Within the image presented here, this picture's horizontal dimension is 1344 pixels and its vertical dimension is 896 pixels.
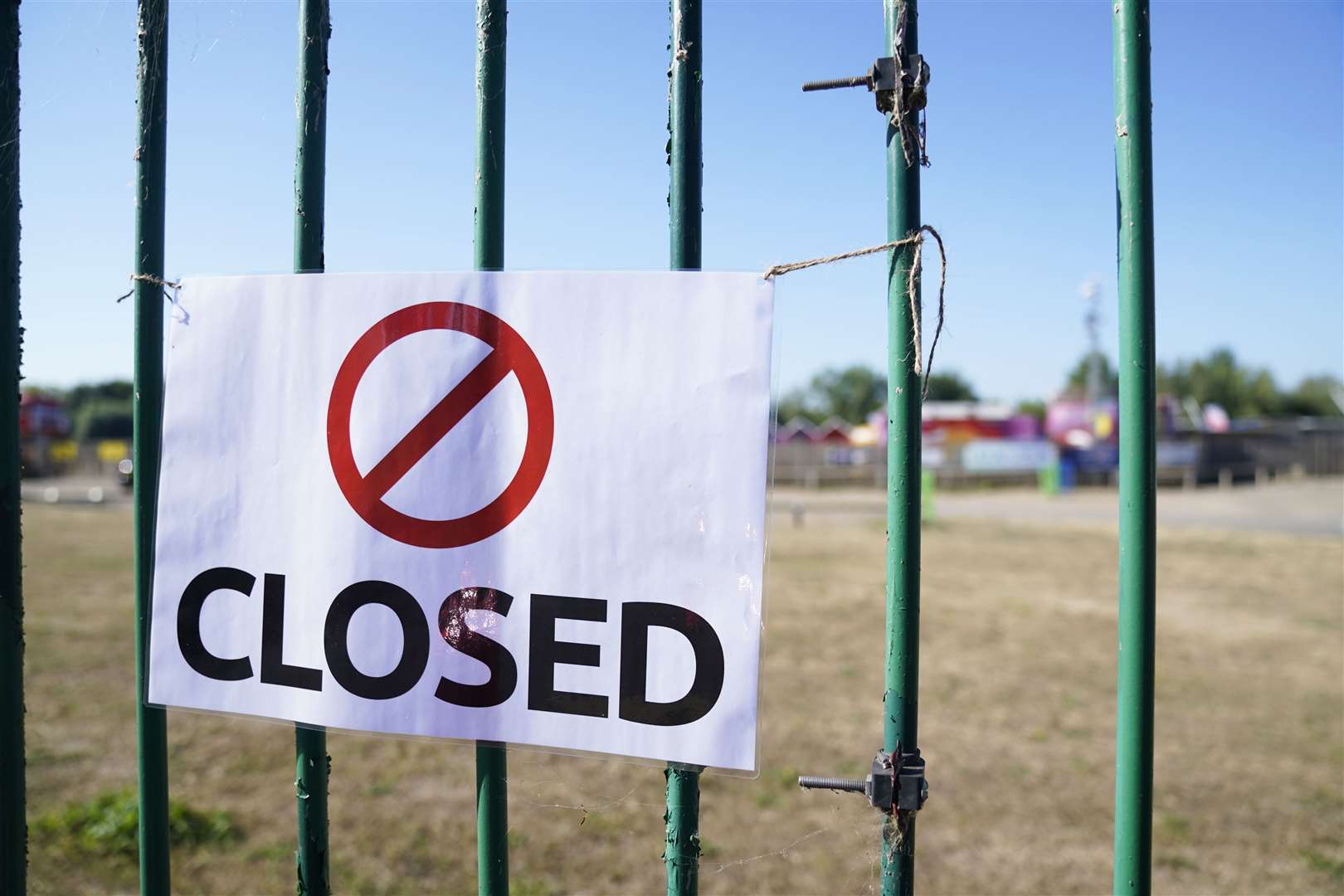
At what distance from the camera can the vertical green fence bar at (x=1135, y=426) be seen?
1104 mm

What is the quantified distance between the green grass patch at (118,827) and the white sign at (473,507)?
2.42 meters

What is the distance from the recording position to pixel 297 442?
1356 mm

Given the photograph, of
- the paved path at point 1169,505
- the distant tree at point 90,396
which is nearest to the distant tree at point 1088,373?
the paved path at point 1169,505

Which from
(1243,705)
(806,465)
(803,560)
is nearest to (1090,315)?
(806,465)

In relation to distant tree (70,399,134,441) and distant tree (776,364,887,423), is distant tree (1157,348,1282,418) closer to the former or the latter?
distant tree (776,364,887,423)

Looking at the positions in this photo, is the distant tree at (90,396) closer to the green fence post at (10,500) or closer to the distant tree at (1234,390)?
the green fence post at (10,500)

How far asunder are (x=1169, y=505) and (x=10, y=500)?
999 inches

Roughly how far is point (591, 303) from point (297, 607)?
0.67 m

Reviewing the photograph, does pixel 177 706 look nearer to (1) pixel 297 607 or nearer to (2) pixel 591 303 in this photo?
(1) pixel 297 607

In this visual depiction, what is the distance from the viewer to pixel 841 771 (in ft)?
13.8

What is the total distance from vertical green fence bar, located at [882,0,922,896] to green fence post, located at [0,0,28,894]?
142 cm

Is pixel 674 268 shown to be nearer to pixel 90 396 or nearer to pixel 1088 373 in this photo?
pixel 1088 373

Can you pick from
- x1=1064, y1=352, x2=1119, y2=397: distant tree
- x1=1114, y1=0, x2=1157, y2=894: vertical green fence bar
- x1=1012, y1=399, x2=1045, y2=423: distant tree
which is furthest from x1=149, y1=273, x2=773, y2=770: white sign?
x1=1012, y1=399, x2=1045, y2=423: distant tree

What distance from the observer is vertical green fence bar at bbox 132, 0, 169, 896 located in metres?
1.42
